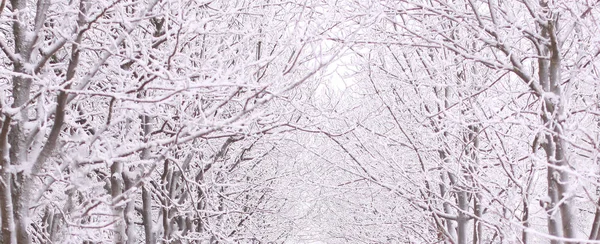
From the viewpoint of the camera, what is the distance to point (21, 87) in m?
3.37

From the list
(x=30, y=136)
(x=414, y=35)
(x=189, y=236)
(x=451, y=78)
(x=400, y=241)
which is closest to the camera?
(x=30, y=136)

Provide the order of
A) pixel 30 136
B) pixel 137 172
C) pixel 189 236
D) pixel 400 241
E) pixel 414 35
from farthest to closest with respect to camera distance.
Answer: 1. pixel 400 241
2. pixel 189 236
3. pixel 137 172
4. pixel 414 35
5. pixel 30 136

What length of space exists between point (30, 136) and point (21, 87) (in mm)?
325

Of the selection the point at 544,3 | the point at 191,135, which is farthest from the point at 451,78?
the point at 191,135

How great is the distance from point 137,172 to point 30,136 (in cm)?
221

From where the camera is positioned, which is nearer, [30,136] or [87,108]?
[30,136]

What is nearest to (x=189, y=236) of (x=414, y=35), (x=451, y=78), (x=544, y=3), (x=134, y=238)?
(x=134, y=238)

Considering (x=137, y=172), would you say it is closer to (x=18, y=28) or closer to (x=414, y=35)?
(x=18, y=28)

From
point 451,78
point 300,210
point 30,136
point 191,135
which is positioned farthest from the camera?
point 300,210

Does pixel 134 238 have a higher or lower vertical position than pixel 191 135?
lower

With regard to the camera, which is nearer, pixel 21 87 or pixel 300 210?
pixel 21 87

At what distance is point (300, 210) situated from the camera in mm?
18125

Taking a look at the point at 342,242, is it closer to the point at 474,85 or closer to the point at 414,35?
the point at 474,85

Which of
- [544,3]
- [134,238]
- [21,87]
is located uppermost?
[544,3]
